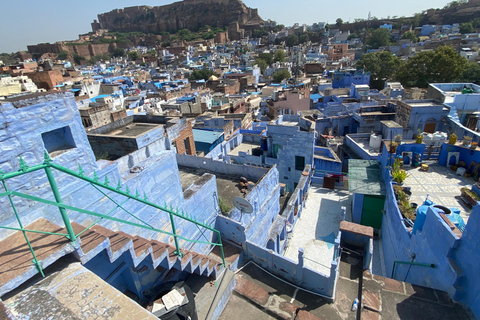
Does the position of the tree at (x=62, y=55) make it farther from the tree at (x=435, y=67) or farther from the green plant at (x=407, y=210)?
the green plant at (x=407, y=210)

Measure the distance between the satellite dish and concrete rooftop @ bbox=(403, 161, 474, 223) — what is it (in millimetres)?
6766

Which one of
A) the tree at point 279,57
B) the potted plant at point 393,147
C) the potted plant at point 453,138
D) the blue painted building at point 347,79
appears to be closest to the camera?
the potted plant at point 453,138

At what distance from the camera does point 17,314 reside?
11.0 ft

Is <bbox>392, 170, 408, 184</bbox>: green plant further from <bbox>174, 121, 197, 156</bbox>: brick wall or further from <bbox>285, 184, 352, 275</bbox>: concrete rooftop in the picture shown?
<bbox>174, 121, 197, 156</bbox>: brick wall

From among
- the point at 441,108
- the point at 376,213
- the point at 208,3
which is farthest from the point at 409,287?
the point at 208,3

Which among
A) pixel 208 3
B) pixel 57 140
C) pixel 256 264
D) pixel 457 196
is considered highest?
pixel 208 3

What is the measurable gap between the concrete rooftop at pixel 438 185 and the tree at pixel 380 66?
42.3m

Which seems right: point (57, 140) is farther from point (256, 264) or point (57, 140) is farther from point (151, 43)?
point (151, 43)

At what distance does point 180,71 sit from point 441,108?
5618cm

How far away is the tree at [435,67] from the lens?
124ft

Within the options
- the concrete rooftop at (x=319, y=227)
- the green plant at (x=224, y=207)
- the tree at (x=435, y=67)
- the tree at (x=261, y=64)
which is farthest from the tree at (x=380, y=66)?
the green plant at (x=224, y=207)

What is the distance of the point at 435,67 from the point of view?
127 ft

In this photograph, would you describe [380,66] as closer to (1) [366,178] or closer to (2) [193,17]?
(1) [366,178]

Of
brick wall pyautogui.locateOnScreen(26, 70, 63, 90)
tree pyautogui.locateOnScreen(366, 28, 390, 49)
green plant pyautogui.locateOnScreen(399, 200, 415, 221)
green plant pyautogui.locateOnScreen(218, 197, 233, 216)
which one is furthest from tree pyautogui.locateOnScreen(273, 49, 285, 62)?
green plant pyautogui.locateOnScreen(399, 200, 415, 221)
